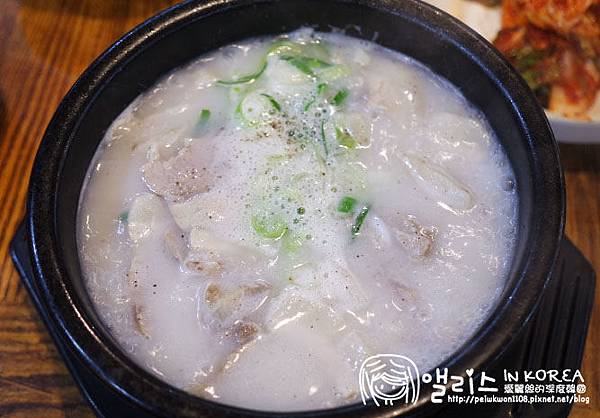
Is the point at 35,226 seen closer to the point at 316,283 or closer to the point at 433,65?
the point at 316,283

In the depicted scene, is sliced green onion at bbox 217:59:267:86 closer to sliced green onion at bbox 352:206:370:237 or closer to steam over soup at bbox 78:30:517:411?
steam over soup at bbox 78:30:517:411

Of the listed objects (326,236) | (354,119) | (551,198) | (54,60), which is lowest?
(54,60)

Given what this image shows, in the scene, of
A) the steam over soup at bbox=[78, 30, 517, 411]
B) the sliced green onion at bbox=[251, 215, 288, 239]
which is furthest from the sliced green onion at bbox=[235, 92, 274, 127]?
the sliced green onion at bbox=[251, 215, 288, 239]

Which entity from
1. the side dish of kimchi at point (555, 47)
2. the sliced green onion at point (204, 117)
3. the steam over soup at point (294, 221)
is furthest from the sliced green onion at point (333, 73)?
the side dish of kimchi at point (555, 47)

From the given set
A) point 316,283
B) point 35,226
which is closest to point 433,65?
point 316,283

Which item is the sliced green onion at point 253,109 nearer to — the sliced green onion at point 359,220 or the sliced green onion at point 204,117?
the sliced green onion at point 204,117

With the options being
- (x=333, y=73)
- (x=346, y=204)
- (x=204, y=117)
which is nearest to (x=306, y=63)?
(x=333, y=73)
